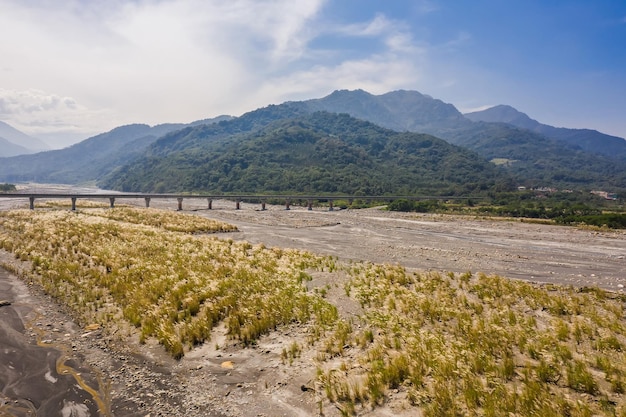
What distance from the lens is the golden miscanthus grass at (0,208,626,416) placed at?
28.1ft

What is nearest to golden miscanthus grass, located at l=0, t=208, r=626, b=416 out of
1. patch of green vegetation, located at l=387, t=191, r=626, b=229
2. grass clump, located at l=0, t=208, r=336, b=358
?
grass clump, located at l=0, t=208, r=336, b=358

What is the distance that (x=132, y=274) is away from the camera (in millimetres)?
20078

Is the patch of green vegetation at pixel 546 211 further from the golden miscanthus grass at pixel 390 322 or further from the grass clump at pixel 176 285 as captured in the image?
the grass clump at pixel 176 285

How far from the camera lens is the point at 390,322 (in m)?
13.0

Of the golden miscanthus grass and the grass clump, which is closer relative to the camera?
the golden miscanthus grass

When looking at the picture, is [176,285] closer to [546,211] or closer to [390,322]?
[390,322]

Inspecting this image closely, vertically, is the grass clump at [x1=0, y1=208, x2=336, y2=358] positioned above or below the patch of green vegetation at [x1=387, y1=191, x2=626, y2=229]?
below

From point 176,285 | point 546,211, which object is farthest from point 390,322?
point 546,211

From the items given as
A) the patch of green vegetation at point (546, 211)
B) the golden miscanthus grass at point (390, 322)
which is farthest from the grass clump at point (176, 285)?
the patch of green vegetation at point (546, 211)

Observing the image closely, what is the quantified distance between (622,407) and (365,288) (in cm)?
1128

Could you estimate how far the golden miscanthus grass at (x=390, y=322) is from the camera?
8555 mm

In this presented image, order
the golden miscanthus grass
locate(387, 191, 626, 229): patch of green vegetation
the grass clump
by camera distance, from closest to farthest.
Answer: the golden miscanthus grass < the grass clump < locate(387, 191, 626, 229): patch of green vegetation

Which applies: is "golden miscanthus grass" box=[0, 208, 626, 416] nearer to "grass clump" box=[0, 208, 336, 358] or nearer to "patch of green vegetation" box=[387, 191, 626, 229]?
"grass clump" box=[0, 208, 336, 358]

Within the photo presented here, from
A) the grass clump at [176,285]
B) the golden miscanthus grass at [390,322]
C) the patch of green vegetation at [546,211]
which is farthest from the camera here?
the patch of green vegetation at [546,211]
